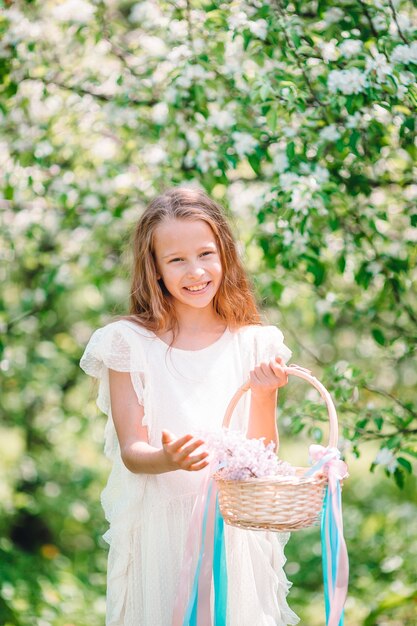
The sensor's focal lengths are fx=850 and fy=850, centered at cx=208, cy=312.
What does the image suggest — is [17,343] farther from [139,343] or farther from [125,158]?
[139,343]

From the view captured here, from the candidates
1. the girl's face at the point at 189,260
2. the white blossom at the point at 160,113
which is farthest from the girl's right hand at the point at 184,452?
the white blossom at the point at 160,113

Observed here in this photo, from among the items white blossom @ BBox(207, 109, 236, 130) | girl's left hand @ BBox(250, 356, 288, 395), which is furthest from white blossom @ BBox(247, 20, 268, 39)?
girl's left hand @ BBox(250, 356, 288, 395)

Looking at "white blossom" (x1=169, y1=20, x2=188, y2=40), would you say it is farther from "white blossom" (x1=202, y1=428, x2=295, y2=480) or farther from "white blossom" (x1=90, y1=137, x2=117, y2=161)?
"white blossom" (x1=202, y1=428, x2=295, y2=480)

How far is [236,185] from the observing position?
163 inches

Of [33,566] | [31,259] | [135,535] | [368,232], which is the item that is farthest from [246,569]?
[33,566]

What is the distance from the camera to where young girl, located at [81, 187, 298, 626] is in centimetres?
231

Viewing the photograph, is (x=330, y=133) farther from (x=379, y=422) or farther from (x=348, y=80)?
(x=379, y=422)

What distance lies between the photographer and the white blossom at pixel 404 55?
2742 mm

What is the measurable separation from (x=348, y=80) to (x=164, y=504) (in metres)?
1.46

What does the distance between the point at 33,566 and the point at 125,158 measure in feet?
8.75

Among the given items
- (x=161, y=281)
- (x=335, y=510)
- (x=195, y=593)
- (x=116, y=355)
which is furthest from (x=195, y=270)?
(x=195, y=593)

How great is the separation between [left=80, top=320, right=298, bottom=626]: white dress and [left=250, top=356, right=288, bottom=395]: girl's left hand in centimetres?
23

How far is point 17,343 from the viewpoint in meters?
4.81

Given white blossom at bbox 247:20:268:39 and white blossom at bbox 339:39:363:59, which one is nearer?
white blossom at bbox 339:39:363:59
